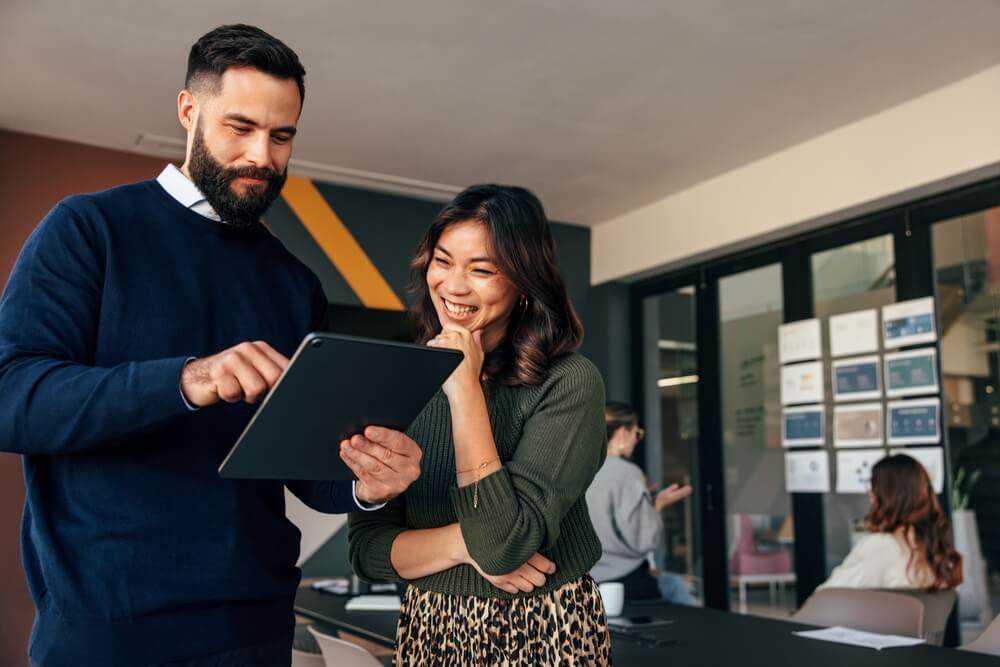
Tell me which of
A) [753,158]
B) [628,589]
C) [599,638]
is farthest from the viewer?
[753,158]

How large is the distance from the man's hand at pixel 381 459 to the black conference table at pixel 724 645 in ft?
3.61

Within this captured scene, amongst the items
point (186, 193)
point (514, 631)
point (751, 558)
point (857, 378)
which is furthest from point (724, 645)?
point (751, 558)

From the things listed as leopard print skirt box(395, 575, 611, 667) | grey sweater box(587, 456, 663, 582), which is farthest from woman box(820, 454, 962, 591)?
leopard print skirt box(395, 575, 611, 667)

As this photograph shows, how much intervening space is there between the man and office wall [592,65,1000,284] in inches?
153

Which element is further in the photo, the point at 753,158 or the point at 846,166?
the point at 753,158

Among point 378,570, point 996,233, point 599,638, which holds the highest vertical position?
point 996,233

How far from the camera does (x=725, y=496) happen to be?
19.4 feet

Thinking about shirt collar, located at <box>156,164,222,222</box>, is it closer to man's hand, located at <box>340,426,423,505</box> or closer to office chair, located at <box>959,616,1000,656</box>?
man's hand, located at <box>340,426,423,505</box>

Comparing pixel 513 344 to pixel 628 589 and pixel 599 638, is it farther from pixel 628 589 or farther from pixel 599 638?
pixel 628 589

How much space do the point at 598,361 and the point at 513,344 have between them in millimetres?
5080

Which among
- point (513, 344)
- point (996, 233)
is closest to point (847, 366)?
point (996, 233)

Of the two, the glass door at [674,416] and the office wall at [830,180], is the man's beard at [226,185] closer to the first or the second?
the office wall at [830,180]

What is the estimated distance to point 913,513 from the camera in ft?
12.6

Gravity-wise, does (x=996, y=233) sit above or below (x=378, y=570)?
above
